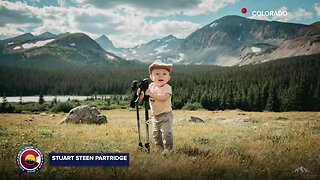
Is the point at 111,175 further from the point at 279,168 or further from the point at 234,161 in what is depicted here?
the point at 279,168

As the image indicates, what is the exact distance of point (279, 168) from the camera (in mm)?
6934

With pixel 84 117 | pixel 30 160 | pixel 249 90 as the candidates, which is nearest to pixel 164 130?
pixel 30 160

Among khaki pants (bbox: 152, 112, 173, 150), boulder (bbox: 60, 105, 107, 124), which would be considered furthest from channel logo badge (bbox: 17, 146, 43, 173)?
boulder (bbox: 60, 105, 107, 124)

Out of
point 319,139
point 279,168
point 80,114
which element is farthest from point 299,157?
point 80,114

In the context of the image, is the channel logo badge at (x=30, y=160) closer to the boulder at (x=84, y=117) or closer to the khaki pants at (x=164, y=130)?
the khaki pants at (x=164, y=130)

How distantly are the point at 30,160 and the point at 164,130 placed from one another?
11.2 ft

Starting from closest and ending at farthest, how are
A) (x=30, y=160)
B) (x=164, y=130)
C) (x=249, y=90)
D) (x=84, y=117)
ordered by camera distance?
(x=30, y=160)
(x=164, y=130)
(x=84, y=117)
(x=249, y=90)

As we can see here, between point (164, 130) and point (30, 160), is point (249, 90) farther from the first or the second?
point (30, 160)

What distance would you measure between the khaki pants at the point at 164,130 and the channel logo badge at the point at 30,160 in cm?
319

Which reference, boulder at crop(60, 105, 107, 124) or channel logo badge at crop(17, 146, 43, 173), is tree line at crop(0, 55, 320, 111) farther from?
channel logo badge at crop(17, 146, 43, 173)

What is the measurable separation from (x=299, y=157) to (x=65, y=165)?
605 cm

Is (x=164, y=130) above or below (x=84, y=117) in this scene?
above

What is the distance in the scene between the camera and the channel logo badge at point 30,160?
6.10 m

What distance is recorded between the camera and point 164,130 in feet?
26.5
